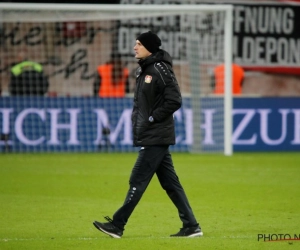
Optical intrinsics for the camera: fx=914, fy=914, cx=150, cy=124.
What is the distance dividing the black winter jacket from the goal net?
10.4 meters

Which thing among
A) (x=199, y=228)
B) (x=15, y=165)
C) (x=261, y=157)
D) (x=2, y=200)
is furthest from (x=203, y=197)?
(x=261, y=157)

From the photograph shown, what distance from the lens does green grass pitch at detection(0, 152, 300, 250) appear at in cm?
896

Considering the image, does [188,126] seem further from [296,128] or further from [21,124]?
[21,124]

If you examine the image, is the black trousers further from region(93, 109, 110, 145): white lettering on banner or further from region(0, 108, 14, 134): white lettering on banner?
region(93, 109, 110, 145): white lettering on banner

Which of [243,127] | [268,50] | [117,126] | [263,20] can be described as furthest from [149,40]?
[268,50]

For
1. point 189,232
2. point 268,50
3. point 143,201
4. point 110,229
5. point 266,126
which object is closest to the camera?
point 110,229

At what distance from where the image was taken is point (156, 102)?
9.04m

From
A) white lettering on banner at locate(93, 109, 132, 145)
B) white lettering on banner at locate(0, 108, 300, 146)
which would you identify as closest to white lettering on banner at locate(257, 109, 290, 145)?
white lettering on banner at locate(0, 108, 300, 146)

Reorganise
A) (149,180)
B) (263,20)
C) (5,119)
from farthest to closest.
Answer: (263,20), (5,119), (149,180)

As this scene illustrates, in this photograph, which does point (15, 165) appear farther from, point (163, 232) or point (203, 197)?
point (163, 232)

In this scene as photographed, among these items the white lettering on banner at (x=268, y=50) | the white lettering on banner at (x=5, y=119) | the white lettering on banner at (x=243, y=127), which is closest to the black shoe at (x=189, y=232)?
the white lettering on banner at (x=5, y=119)

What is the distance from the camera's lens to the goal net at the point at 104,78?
65.7 feet

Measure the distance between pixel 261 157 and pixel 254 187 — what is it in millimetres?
5569

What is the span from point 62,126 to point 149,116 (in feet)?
37.8
